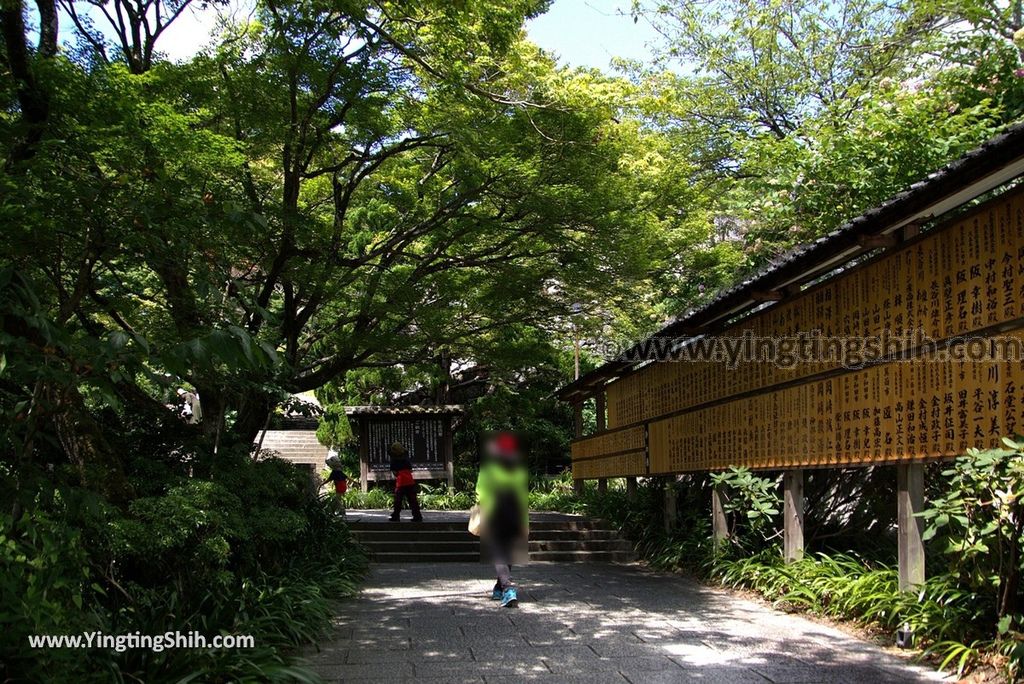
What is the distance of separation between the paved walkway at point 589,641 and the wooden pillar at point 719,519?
2.62ft

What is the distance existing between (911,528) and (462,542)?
830cm

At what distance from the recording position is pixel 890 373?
22.5ft

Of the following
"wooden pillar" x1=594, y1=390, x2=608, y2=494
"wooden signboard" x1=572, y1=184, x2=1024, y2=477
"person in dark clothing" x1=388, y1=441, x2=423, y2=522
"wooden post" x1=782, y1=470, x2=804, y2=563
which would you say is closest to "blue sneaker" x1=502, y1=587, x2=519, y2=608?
"wooden post" x1=782, y1=470, x2=804, y2=563

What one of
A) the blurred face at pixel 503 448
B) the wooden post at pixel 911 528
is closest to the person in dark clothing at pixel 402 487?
the blurred face at pixel 503 448

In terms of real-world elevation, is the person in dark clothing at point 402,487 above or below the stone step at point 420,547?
above

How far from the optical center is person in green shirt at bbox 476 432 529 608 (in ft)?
27.6

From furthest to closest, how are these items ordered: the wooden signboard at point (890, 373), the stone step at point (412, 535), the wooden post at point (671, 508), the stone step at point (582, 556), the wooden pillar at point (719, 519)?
the stone step at point (412, 535)
the stone step at point (582, 556)
the wooden post at point (671, 508)
the wooden pillar at point (719, 519)
the wooden signboard at point (890, 373)

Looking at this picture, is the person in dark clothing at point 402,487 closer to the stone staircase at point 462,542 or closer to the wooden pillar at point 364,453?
the stone staircase at point 462,542

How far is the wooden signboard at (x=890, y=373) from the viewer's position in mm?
5617

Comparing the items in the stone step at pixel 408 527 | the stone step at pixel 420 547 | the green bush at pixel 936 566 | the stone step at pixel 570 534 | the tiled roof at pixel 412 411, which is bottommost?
the stone step at pixel 420 547

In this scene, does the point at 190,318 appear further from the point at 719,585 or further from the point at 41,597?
the point at 719,585

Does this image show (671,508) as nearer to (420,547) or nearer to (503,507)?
(420,547)

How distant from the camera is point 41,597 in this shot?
13.3 ft

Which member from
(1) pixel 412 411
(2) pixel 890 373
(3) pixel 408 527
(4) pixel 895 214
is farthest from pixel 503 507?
(1) pixel 412 411
